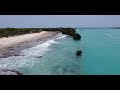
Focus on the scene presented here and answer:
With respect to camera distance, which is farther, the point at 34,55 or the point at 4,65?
the point at 34,55

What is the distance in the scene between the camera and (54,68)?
1090 cm

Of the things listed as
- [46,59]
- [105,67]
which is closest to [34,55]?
[46,59]
